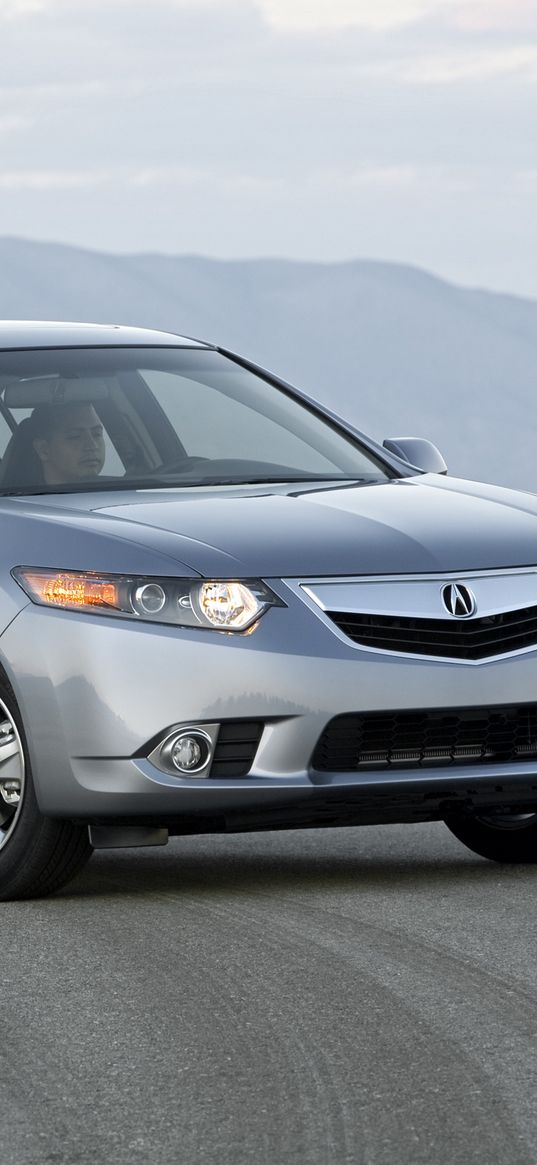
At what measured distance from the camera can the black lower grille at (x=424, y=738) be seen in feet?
18.5

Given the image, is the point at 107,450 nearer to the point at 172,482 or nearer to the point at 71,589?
the point at 172,482

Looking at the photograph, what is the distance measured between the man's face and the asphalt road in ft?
4.25

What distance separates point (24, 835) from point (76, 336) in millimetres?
2271

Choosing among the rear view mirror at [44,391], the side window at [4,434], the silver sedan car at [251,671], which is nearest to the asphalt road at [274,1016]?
the silver sedan car at [251,671]

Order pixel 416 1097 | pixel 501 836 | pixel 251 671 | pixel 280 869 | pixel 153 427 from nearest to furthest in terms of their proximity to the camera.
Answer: pixel 416 1097
pixel 251 671
pixel 280 869
pixel 501 836
pixel 153 427

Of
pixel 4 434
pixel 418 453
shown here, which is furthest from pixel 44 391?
pixel 418 453

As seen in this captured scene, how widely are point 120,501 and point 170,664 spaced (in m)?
0.85

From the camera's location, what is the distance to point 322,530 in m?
5.83

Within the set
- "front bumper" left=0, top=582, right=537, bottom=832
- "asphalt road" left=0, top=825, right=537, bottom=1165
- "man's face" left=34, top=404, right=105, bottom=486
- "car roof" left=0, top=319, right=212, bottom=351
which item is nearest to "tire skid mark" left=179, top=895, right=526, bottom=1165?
"asphalt road" left=0, top=825, right=537, bottom=1165

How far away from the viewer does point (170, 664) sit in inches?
217

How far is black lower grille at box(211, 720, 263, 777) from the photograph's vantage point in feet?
18.4

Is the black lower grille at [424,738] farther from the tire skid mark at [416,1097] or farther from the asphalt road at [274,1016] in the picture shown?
the tire skid mark at [416,1097]

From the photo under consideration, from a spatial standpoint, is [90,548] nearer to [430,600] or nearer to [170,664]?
[170,664]

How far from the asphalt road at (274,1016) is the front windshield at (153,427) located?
1.30 m
